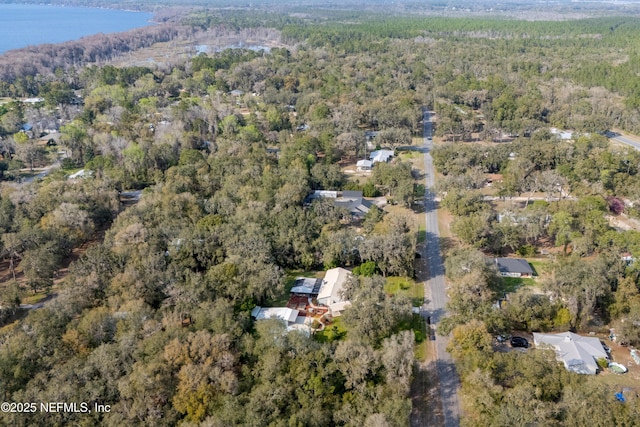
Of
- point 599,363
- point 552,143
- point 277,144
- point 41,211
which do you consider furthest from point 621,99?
point 41,211

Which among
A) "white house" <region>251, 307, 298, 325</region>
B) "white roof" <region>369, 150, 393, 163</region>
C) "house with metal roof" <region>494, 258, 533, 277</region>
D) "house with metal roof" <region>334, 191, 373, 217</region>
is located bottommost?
"white house" <region>251, 307, 298, 325</region>

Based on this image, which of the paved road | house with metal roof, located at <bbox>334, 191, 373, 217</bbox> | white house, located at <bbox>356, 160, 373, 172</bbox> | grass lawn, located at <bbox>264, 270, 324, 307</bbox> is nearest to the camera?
the paved road

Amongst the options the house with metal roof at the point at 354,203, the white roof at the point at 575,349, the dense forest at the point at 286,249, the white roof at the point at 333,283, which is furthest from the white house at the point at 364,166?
the white roof at the point at 575,349

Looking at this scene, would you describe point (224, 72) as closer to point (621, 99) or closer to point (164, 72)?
point (164, 72)

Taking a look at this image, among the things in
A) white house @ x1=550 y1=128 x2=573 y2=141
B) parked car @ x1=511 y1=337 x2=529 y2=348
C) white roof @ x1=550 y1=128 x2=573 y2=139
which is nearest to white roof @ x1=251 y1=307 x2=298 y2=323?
parked car @ x1=511 y1=337 x2=529 y2=348

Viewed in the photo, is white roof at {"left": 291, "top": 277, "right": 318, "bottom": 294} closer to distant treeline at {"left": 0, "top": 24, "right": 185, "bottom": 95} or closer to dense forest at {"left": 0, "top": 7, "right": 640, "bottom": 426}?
dense forest at {"left": 0, "top": 7, "right": 640, "bottom": 426}

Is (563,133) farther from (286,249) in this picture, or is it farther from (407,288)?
(286,249)

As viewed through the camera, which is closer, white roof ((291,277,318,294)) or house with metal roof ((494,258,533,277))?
white roof ((291,277,318,294))

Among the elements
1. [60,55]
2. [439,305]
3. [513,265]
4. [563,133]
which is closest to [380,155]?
[513,265]
